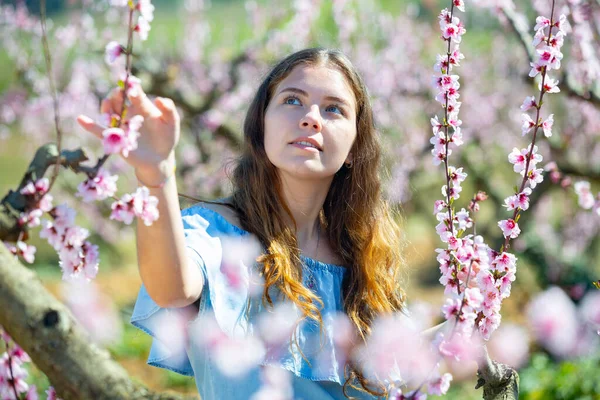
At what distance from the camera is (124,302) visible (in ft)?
23.3

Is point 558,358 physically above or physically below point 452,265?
below

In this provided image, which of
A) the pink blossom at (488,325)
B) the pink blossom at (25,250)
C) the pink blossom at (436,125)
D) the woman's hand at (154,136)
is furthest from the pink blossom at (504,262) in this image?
the pink blossom at (25,250)

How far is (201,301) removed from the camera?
1.54 meters

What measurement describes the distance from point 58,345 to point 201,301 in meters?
0.52

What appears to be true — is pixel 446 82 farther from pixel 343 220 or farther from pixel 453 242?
pixel 343 220

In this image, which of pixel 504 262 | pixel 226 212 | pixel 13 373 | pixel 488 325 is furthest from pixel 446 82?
pixel 13 373

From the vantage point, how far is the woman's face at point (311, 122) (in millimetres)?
1748

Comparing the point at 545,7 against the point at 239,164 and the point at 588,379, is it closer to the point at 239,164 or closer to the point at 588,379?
the point at 588,379

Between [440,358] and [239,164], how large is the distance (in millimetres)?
1056

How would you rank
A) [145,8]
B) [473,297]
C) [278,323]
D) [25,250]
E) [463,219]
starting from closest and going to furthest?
[145,8] < [473,297] < [25,250] < [463,219] < [278,323]

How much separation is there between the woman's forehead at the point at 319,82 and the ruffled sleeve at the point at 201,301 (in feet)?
1.46

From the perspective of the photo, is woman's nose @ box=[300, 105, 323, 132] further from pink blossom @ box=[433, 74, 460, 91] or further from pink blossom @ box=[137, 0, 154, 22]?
pink blossom @ box=[137, 0, 154, 22]

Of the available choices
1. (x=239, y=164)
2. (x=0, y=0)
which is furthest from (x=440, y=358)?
(x=0, y=0)

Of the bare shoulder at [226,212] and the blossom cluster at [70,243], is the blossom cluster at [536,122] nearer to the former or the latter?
the bare shoulder at [226,212]
